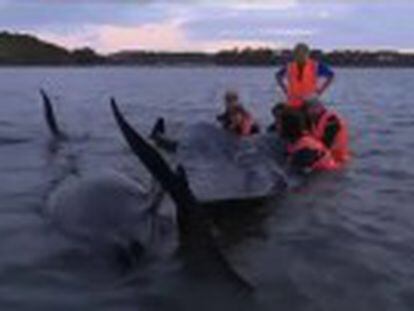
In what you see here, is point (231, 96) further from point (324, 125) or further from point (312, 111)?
point (324, 125)

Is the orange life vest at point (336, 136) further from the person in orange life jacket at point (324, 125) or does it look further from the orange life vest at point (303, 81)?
the orange life vest at point (303, 81)

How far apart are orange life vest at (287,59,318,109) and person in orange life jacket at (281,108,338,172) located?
5.15 feet

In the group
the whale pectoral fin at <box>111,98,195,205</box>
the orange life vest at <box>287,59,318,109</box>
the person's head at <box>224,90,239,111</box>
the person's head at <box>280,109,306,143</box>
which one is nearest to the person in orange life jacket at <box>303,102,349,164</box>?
the person's head at <box>280,109,306,143</box>

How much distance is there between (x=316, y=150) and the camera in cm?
1816

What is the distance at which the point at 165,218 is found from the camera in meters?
13.1

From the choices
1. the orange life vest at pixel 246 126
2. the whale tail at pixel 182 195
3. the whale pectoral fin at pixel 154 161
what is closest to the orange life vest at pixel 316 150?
the orange life vest at pixel 246 126

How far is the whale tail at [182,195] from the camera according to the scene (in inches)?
376

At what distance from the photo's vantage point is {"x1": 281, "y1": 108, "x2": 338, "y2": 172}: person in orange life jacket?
1762 centimetres

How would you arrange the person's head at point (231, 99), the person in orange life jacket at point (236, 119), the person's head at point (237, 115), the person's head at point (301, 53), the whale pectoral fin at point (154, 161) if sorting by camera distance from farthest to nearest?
the person's head at point (301, 53)
the person's head at point (237, 115)
the person in orange life jacket at point (236, 119)
the person's head at point (231, 99)
the whale pectoral fin at point (154, 161)

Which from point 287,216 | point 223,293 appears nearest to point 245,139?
point 287,216

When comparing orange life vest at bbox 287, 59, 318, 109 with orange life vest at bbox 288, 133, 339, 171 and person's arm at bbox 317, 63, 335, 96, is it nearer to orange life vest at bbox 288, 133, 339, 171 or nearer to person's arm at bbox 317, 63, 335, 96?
person's arm at bbox 317, 63, 335, 96

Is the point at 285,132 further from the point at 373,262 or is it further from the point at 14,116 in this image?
the point at 14,116

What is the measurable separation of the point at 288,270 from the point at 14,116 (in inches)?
974

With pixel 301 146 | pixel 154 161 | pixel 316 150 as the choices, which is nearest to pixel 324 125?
pixel 316 150
